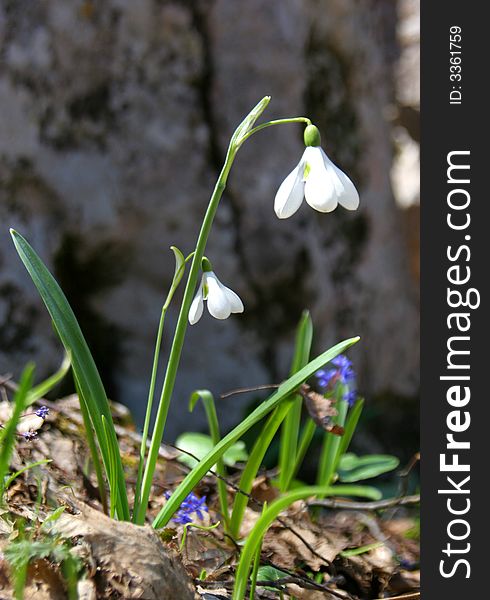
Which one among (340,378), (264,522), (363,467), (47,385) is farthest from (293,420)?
(264,522)

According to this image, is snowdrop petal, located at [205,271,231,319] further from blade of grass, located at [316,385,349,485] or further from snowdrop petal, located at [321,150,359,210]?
blade of grass, located at [316,385,349,485]

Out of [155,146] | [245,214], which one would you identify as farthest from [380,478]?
[155,146]

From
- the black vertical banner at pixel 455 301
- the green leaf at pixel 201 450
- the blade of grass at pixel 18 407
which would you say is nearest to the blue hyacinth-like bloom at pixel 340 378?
the green leaf at pixel 201 450

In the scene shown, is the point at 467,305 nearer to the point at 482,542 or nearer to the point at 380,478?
the point at 482,542

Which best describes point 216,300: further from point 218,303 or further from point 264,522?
point 264,522

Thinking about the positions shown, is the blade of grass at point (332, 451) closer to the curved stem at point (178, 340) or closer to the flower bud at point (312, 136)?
the curved stem at point (178, 340)

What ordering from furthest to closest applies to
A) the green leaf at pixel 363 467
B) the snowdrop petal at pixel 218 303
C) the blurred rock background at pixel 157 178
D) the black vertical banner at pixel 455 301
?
the blurred rock background at pixel 157 178
the green leaf at pixel 363 467
the black vertical banner at pixel 455 301
the snowdrop petal at pixel 218 303

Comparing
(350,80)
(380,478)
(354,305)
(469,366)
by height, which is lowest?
(380,478)
